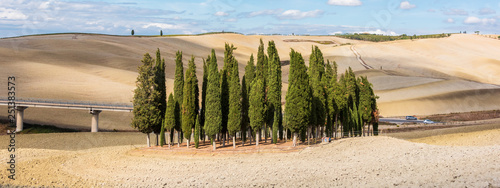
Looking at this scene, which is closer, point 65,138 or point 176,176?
point 176,176

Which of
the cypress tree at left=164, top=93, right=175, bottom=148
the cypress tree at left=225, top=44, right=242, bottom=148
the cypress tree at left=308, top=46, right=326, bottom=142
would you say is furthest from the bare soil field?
the cypress tree at left=308, top=46, right=326, bottom=142

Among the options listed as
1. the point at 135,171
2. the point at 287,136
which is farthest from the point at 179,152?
the point at 287,136

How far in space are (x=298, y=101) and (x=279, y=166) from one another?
394 inches

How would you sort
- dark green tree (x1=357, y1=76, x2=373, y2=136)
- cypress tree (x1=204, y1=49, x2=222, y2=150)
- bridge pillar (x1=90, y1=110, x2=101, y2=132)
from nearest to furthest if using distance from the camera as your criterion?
cypress tree (x1=204, y1=49, x2=222, y2=150) → dark green tree (x1=357, y1=76, x2=373, y2=136) → bridge pillar (x1=90, y1=110, x2=101, y2=132)

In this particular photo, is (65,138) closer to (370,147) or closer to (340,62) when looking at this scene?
(370,147)

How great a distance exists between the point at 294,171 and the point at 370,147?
10025 millimetres

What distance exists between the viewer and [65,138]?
63.9 metres

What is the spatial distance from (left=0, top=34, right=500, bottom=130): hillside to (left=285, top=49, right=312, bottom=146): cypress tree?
3760 cm

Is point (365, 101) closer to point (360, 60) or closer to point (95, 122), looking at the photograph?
point (95, 122)

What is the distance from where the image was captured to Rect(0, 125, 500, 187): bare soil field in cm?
3322

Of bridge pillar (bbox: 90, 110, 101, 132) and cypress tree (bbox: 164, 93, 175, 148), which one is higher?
cypress tree (bbox: 164, 93, 175, 148)

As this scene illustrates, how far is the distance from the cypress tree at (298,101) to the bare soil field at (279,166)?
8.29 ft

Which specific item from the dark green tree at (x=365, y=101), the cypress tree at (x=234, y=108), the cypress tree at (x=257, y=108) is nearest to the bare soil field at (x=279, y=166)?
the cypress tree at (x=234, y=108)

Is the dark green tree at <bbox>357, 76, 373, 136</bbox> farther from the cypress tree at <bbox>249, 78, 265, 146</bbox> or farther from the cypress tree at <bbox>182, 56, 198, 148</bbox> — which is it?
the cypress tree at <bbox>182, 56, 198, 148</bbox>
